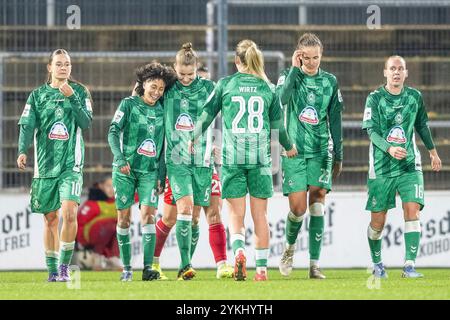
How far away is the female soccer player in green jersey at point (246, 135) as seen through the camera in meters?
11.0

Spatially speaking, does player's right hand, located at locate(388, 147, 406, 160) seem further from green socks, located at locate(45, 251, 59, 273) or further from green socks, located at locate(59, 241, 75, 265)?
green socks, located at locate(45, 251, 59, 273)

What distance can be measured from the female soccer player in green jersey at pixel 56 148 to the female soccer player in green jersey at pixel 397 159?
255cm

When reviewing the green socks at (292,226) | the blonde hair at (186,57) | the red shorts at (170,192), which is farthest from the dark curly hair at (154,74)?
the green socks at (292,226)

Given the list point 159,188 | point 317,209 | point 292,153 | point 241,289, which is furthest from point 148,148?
point 241,289

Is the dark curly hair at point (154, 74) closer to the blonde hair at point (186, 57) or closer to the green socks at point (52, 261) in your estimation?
the blonde hair at point (186, 57)

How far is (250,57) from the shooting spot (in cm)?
1104

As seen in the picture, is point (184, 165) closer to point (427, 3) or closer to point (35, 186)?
point (35, 186)

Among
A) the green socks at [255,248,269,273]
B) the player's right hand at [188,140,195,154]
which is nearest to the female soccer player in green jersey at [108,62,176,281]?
the player's right hand at [188,140,195,154]

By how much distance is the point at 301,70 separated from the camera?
39.2 ft

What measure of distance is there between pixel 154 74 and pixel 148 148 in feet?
2.12

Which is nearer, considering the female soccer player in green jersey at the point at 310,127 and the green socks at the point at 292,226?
the female soccer player in green jersey at the point at 310,127

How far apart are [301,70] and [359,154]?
424cm

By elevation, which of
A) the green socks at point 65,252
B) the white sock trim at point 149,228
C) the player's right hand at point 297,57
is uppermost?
the player's right hand at point 297,57

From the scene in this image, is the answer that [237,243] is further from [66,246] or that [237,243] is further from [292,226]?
[66,246]
